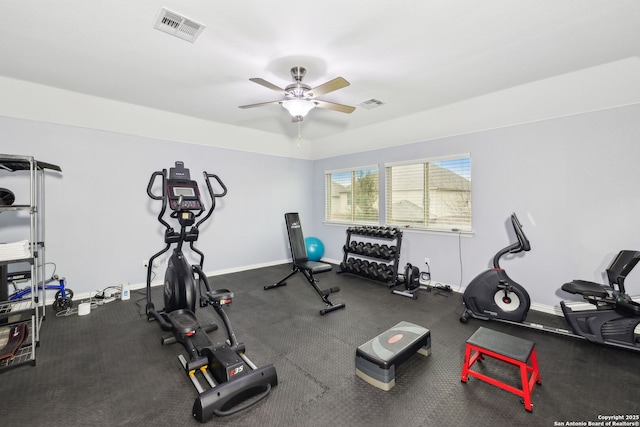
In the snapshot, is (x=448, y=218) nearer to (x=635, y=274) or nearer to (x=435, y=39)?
(x=635, y=274)

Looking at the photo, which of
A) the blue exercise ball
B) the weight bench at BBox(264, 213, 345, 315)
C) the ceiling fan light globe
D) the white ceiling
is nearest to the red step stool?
the weight bench at BBox(264, 213, 345, 315)

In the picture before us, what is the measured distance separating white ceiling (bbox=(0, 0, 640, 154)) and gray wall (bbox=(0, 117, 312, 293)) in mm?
822

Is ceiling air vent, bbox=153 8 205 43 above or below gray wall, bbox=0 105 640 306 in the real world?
above

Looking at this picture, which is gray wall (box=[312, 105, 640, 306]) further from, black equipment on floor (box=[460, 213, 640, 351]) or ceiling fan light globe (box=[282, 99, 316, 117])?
ceiling fan light globe (box=[282, 99, 316, 117])

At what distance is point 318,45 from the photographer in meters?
2.62

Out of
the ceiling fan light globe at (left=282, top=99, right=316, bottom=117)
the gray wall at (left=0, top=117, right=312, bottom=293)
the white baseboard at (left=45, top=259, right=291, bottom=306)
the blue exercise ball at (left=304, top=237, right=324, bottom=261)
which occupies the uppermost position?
the ceiling fan light globe at (left=282, top=99, right=316, bottom=117)

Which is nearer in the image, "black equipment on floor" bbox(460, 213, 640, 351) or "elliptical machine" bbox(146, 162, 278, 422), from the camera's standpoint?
"elliptical machine" bbox(146, 162, 278, 422)

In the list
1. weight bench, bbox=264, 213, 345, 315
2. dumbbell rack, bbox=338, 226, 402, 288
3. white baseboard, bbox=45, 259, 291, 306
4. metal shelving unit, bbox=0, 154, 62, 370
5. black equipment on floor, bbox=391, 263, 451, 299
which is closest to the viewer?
metal shelving unit, bbox=0, 154, 62, 370

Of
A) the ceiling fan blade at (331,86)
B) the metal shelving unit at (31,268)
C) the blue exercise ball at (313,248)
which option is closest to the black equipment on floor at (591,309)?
the ceiling fan blade at (331,86)

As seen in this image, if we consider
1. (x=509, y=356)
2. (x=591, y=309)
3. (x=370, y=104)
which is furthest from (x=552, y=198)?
(x=370, y=104)

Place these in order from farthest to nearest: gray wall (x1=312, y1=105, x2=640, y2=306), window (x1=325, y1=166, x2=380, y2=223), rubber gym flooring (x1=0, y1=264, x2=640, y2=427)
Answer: window (x1=325, y1=166, x2=380, y2=223) → gray wall (x1=312, y1=105, x2=640, y2=306) → rubber gym flooring (x1=0, y1=264, x2=640, y2=427)

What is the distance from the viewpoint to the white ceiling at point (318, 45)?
212cm

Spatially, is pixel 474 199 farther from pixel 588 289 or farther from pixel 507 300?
pixel 588 289

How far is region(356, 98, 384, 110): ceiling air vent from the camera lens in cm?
403
